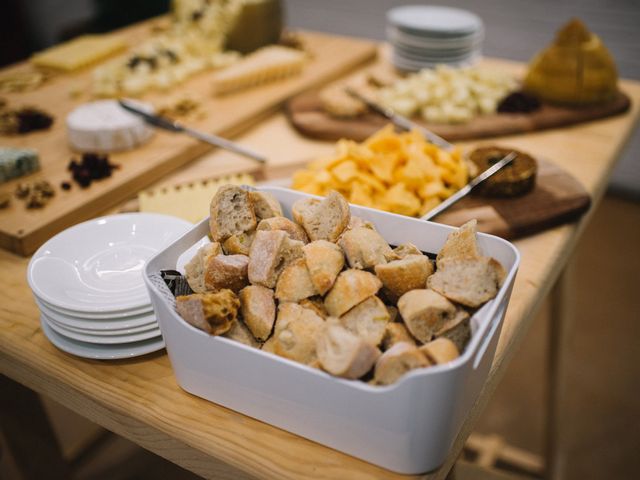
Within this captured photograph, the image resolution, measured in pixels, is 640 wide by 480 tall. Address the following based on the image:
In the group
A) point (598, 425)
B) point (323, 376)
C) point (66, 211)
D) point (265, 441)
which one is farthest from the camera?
point (598, 425)

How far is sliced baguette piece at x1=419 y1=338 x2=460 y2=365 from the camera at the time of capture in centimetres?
67

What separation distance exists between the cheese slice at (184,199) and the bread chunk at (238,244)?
39 centimetres

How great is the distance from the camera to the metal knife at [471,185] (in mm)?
1181

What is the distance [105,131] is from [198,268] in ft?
2.96

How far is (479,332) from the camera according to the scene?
0.67 m

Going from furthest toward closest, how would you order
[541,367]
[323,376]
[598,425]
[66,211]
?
[541,367], [598,425], [66,211], [323,376]

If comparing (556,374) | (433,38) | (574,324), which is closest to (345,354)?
(556,374)

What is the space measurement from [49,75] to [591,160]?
179 centimetres

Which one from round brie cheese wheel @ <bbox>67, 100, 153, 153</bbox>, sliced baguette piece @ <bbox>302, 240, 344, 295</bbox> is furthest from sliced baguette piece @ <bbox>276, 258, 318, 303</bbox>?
round brie cheese wheel @ <bbox>67, 100, 153, 153</bbox>

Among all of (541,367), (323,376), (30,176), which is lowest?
(541,367)

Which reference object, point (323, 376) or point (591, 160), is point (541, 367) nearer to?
point (591, 160)

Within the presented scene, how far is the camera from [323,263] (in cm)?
77

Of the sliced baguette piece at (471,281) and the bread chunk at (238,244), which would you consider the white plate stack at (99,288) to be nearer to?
the bread chunk at (238,244)

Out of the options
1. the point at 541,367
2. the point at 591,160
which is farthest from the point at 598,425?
the point at 591,160
